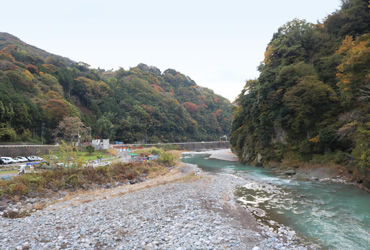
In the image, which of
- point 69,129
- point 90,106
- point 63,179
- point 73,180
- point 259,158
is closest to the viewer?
point 63,179

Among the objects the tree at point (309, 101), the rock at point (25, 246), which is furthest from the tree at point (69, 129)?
the rock at point (25, 246)

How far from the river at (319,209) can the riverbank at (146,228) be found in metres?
1.16

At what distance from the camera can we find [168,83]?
155 metres

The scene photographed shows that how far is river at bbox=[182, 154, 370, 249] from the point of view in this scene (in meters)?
8.54

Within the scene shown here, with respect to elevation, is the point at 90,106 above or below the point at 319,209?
above

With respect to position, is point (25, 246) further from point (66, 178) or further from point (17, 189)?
point (66, 178)

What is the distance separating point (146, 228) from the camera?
8781mm

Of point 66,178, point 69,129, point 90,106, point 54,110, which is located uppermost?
point 90,106

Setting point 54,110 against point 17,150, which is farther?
point 54,110

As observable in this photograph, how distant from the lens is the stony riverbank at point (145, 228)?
24.2 feet

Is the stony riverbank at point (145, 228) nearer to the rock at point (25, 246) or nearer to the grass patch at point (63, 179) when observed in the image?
the rock at point (25, 246)

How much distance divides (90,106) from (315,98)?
78.5 metres

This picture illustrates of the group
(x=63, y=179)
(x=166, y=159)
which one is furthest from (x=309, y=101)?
(x=63, y=179)

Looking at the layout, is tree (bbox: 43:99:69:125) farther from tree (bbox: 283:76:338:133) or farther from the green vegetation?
tree (bbox: 283:76:338:133)
